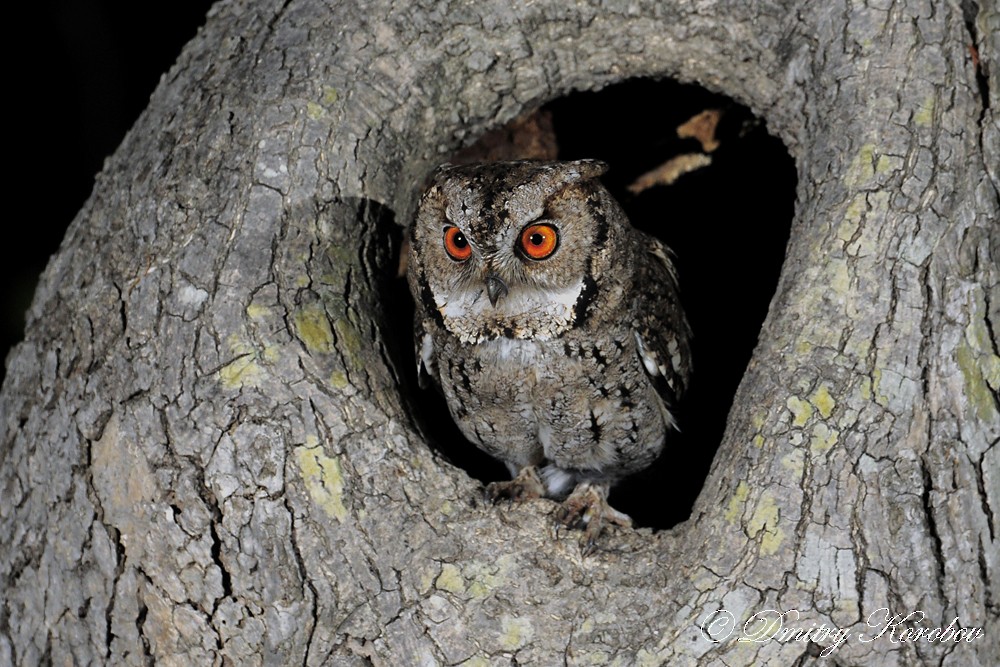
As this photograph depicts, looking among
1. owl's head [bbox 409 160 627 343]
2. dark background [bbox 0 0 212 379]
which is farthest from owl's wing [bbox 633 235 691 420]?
dark background [bbox 0 0 212 379]

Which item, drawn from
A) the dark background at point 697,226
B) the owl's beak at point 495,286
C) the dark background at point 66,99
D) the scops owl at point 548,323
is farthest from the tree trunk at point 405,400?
the dark background at point 66,99

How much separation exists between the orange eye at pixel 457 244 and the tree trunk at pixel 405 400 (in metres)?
0.29

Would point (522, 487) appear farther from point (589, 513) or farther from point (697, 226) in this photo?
point (697, 226)

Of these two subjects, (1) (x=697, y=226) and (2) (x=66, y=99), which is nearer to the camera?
(1) (x=697, y=226)

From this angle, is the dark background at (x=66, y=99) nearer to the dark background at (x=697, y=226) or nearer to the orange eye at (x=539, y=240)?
the dark background at (x=697, y=226)

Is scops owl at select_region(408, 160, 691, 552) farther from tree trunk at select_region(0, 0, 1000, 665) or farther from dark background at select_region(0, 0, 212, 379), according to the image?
dark background at select_region(0, 0, 212, 379)

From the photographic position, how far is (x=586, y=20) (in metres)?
2.54

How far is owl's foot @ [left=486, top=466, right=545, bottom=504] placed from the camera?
2.62m

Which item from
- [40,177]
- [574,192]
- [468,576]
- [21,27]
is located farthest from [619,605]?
[21,27]

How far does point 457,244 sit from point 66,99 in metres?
3.41

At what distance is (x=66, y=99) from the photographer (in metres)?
4.83

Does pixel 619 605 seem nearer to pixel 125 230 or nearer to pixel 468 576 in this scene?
pixel 468 576

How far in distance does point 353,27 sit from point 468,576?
4.53 feet

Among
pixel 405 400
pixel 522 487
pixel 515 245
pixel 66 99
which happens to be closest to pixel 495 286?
pixel 515 245
